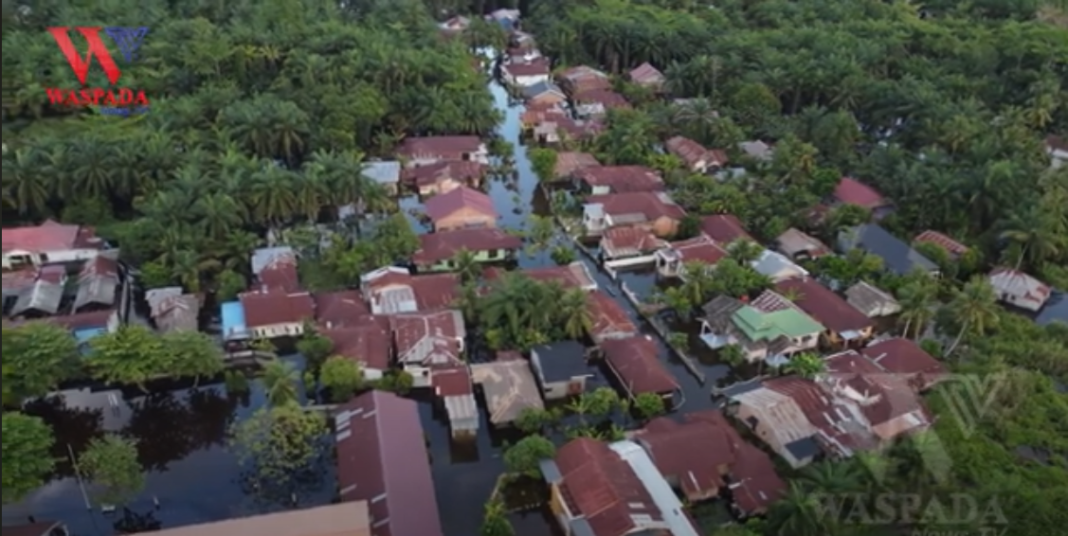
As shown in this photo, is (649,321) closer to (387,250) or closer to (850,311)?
(850,311)

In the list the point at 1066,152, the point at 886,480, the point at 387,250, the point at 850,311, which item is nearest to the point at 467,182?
the point at 387,250

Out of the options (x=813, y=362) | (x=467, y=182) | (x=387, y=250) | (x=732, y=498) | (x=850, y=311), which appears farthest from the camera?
(x=467, y=182)

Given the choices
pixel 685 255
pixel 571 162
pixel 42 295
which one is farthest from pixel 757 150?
pixel 42 295

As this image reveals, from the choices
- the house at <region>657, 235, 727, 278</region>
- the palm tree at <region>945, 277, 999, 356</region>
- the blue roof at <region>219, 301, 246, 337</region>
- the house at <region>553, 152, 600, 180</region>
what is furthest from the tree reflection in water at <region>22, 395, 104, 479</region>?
the palm tree at <region>945, 277, 999, 356</region>

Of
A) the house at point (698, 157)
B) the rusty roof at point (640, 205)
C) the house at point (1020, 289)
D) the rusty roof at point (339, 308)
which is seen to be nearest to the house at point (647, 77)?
the house at point (698, 157)

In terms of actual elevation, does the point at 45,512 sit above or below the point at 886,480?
below
